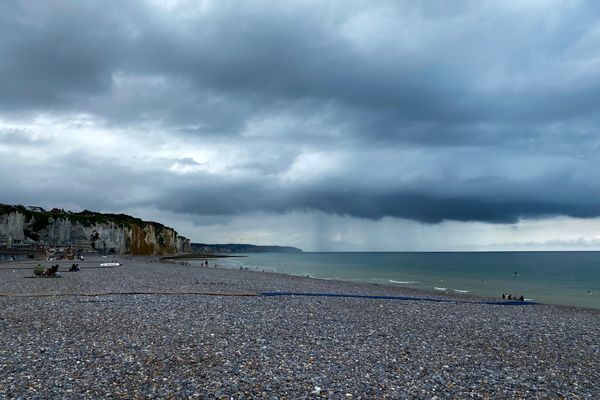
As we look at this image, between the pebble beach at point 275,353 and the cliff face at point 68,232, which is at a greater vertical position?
the cliff face at point 68,232

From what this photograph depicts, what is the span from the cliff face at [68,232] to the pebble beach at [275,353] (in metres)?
95.5

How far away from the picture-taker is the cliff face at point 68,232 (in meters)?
101

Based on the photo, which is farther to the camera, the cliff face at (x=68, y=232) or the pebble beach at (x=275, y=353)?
the cliff face at (x=68, y=232)

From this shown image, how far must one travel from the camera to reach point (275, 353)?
1211cm

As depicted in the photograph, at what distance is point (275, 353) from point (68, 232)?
123795 mm

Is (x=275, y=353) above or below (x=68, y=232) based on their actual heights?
below

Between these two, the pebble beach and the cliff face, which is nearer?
the pebble beach

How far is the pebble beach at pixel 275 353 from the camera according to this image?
9414 millimetres

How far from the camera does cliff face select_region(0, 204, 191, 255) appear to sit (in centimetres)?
10094

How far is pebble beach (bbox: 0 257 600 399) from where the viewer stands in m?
9.41

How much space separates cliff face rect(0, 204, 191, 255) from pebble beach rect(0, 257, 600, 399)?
95.5m

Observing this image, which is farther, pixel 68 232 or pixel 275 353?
pixel 68 232

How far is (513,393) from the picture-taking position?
9.98m

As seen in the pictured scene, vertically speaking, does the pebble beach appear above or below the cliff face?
below
